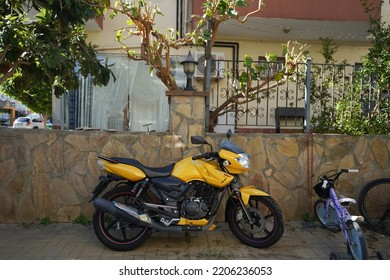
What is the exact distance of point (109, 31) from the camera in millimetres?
8688

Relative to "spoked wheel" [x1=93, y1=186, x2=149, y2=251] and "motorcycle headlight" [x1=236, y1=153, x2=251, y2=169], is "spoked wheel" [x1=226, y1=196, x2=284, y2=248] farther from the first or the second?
"spoked wheel" [x1=93, y1=186, x2=149, y2=251]

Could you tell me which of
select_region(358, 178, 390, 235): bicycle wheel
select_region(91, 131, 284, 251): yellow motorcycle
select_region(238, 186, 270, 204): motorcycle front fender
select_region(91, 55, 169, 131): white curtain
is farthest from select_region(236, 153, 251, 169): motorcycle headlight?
select_region(91, 55, 169, 131): white curtain

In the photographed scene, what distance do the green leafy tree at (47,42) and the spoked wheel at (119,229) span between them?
1506 millimetres

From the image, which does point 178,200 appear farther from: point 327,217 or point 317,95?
point 317,95

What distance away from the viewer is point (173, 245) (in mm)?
4145

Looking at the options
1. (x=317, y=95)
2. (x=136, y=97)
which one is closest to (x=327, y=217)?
(x=317, y=95)

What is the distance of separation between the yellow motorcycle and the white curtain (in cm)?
342

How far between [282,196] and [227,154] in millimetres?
1595

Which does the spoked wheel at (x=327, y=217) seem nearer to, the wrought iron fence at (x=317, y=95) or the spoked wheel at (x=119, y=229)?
the wrought iron fence at (x=317, y=95)

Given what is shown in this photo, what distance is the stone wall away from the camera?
484 centimetres

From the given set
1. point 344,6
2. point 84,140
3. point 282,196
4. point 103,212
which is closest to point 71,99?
point 84,140

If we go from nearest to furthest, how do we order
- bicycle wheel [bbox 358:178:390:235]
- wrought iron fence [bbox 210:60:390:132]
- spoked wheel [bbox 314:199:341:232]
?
spoked wheel [bbox 314:199:341:232], bicycle wheel [bbox 358:178:390:235], wrought iron fence [bbox 210:60:390:132]

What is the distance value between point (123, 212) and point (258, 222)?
5.19ft

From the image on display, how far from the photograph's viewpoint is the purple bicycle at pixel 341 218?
11.5ft
